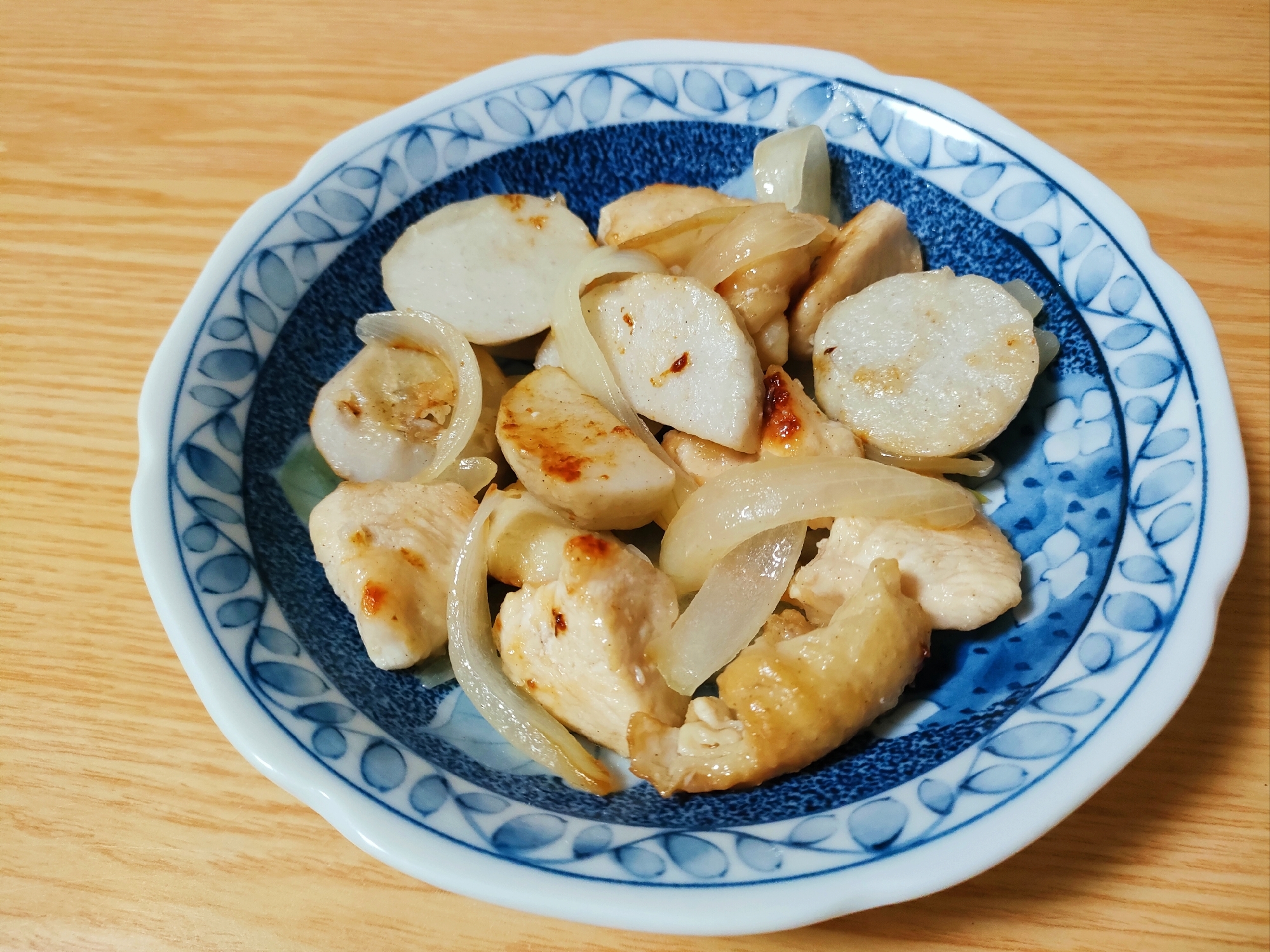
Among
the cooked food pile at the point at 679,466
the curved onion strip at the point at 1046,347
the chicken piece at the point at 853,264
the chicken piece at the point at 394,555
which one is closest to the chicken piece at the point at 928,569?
the cooked food pile at the point at 679,466

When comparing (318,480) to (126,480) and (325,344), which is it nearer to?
(325,344)

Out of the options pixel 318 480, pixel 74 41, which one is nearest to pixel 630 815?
pixel 318 480

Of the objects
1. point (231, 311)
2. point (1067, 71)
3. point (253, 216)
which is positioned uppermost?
point (1067, 71)

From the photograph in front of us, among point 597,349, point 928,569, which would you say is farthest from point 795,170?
point 928,569

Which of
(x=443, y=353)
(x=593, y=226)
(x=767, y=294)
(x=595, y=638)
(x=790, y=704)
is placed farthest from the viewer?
(x=593, y=226)

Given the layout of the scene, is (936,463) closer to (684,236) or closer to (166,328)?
(684,236)
